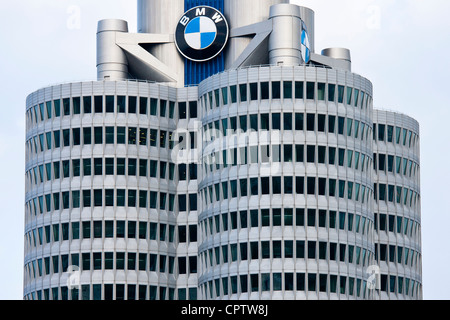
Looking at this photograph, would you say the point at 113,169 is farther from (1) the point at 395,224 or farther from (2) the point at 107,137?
(1) the point at 395,224

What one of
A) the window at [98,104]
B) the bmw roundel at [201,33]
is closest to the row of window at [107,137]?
the window at [98,104]

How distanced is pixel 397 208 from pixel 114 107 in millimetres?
40159

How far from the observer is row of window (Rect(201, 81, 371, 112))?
171875 mm

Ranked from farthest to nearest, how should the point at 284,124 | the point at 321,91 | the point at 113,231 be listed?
the point at 113,231 < the point at 321,91 < the point at 284,124

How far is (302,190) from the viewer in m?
170

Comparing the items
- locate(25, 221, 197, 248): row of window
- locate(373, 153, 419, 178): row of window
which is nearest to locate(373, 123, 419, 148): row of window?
locate(373, 153, 419, 178): row of window

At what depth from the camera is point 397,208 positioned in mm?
189750

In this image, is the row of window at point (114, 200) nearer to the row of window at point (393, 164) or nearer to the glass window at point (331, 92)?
the glass window at point (331, 92)

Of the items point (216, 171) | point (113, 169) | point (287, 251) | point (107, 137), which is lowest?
point (287, 251)

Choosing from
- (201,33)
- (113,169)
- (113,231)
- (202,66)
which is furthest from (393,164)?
(113,231)
